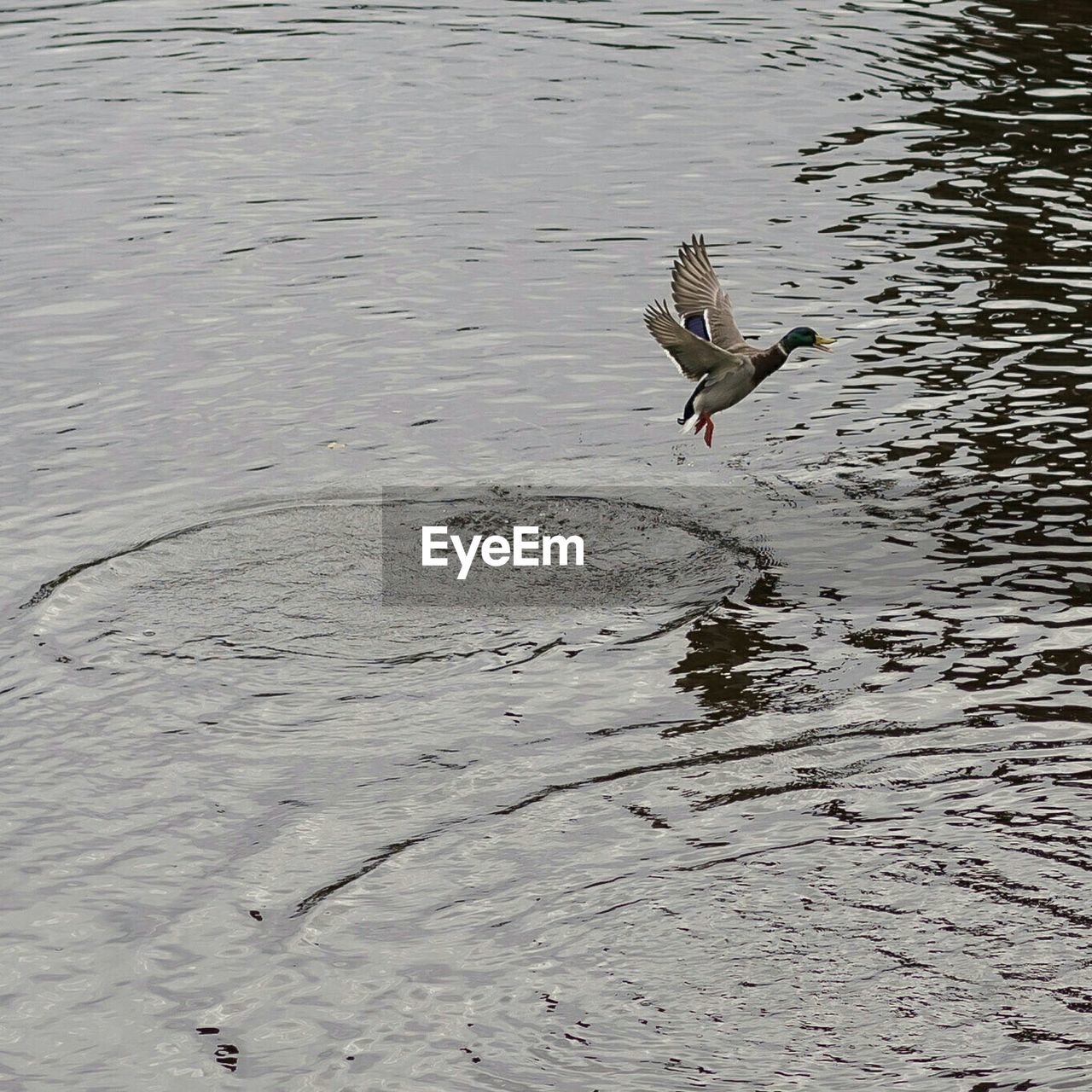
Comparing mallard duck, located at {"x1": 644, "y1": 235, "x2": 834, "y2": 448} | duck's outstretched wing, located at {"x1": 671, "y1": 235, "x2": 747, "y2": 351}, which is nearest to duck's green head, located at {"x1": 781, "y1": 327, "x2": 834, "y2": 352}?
mallard duck, located at {"x1": 644, "y1": 235, "x2": 834, "y2": 448}

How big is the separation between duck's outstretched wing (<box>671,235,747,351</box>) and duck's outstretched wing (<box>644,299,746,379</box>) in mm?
360

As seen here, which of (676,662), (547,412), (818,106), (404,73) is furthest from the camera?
(404,73)

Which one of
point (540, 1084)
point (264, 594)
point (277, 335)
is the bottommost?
point (540, 1084)

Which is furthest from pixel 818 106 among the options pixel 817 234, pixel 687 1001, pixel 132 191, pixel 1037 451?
pixel 687 1001

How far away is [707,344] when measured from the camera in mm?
11711

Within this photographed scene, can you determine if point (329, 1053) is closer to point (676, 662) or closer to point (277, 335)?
point (676, 662)

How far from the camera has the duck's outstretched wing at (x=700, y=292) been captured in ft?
41.0

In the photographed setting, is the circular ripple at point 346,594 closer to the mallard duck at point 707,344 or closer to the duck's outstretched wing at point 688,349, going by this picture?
the mallard duck at point 707,344

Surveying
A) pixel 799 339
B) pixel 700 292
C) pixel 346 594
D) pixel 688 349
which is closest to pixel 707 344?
pixel 688 349

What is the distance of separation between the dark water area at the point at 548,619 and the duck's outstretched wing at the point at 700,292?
42.3 inches

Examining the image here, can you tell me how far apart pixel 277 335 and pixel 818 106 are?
929 cm

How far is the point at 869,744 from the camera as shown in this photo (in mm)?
9156

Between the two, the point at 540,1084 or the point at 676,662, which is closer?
the point at 540,1084

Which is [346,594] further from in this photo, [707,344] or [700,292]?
[700,292]
